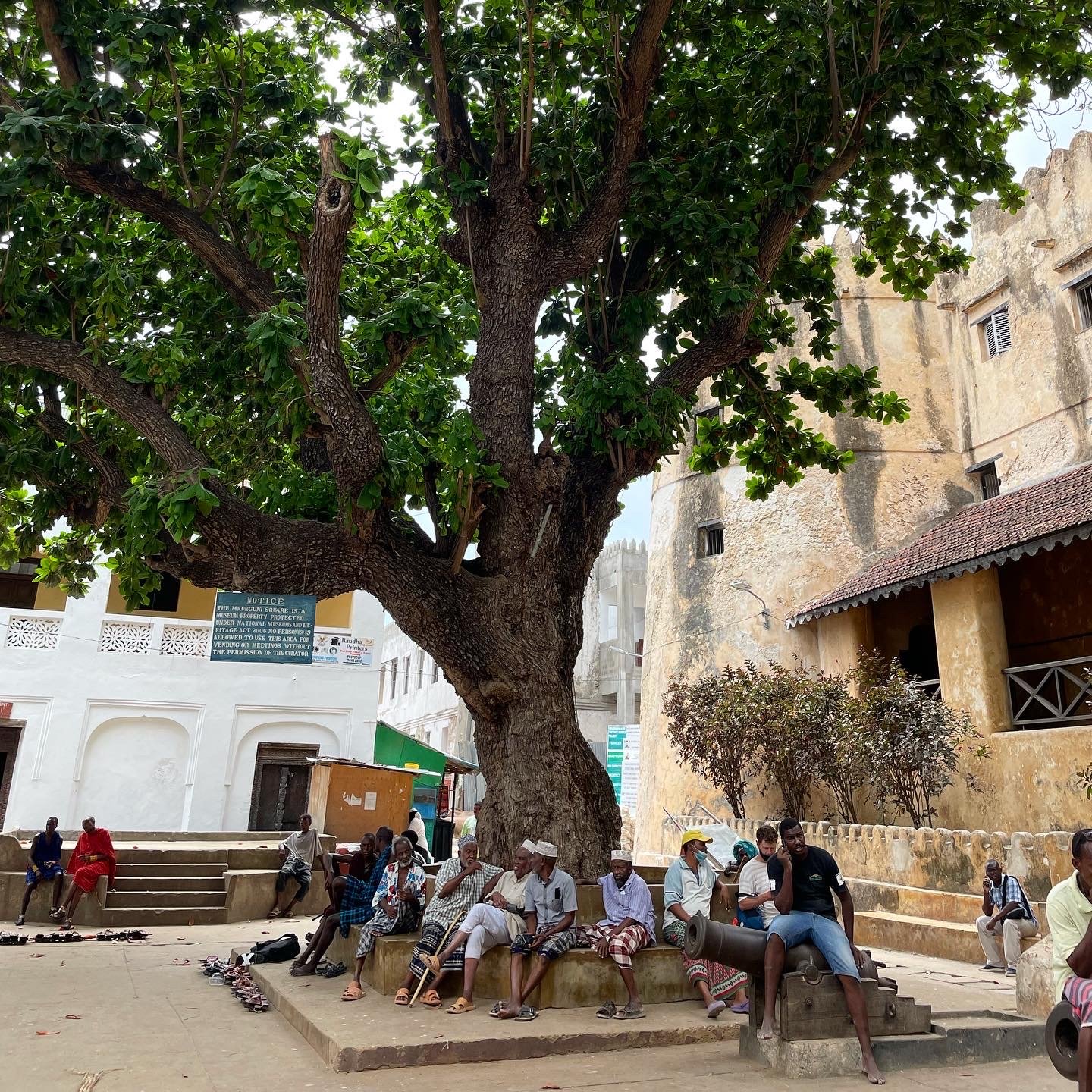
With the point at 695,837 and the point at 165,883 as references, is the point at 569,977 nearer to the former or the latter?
the point at 695,837

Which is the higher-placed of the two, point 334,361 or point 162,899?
point 334,361

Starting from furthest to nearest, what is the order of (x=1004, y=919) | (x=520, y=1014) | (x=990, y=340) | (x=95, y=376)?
(x=990, y=340) < (x=1004, y=919) < (x=95, y=376) < (x=520, y=1014)

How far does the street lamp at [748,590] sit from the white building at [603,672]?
15927 mm

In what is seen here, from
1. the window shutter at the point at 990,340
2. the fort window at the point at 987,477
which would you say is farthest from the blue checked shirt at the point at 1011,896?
the window shutter at the point at 990,340

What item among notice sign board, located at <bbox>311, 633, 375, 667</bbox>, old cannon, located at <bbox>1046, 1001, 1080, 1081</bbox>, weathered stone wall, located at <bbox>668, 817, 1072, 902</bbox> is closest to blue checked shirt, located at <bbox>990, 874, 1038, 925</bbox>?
weathered stone wall, located at <bbox>668, 817, 1072, 902</bbox>

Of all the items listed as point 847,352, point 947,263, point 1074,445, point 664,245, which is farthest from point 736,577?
point 664,245

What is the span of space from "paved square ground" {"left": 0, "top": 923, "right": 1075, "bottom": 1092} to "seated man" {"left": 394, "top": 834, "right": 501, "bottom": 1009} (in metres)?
0.57

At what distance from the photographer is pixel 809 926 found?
574cm

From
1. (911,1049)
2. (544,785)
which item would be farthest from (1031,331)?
(911,1049)

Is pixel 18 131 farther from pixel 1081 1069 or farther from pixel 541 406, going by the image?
pixel 1081 1069

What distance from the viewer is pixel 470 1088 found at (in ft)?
17.2

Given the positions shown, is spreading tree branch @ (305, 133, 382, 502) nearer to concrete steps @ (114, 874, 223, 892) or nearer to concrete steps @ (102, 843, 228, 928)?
concrete steps @ (102, 843, 228, 928)

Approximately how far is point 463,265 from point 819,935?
7156 millimetres

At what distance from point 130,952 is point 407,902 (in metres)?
5.05
